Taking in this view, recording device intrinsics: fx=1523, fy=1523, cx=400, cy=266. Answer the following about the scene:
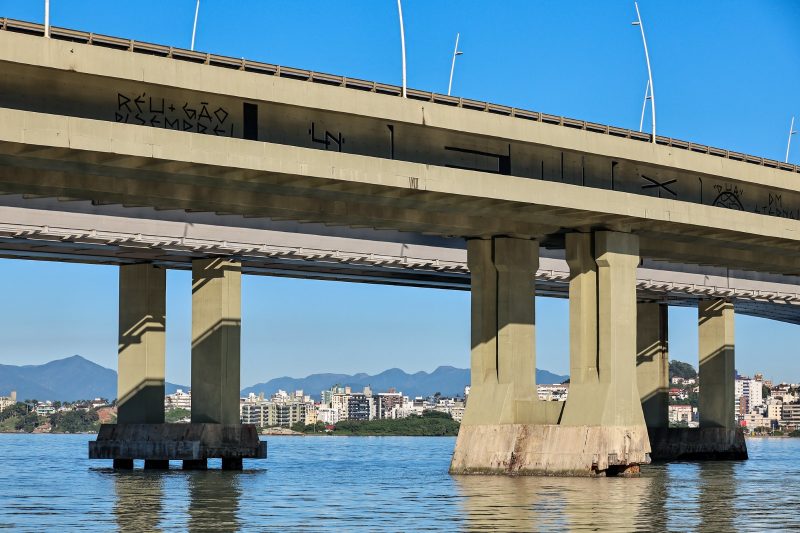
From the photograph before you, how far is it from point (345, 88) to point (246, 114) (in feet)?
12.7

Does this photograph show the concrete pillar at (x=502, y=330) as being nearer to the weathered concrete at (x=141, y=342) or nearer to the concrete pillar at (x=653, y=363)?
the weathered concrete at (x=141, y=342)

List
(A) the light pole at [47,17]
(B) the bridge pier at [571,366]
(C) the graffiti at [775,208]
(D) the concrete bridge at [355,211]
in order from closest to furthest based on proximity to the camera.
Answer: (A) the light pole at [47,17] < (D) the concrete bridge at [355,211] < (B) the bridge pier at [571,366] < (C) the graffiti at [775,208]

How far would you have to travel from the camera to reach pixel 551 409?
64.5 meters

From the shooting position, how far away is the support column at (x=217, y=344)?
77250 millimetres

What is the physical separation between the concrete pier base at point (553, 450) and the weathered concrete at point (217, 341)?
642 inches

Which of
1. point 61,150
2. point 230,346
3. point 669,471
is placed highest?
point 61,150

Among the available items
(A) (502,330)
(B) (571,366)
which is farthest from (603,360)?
(A) (502,330)

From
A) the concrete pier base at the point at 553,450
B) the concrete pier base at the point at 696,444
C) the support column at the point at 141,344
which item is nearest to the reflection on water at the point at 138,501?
the support column at the point at 141,344

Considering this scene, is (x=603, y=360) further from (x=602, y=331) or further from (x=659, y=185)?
(x=659, y=185)

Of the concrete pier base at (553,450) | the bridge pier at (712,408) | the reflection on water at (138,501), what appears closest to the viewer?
the reflection on water at (138,501)

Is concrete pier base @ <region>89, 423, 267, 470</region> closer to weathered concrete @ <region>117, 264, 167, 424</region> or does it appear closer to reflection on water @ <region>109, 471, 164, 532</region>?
weathered concrete @ <region>117, 264, 167, 424</region>

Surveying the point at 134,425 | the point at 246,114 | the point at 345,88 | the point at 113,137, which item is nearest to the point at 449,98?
the point at 345,88

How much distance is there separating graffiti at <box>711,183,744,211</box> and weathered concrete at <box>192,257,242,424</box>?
25.1 m

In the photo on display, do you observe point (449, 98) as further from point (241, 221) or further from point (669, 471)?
point (669, 471)
